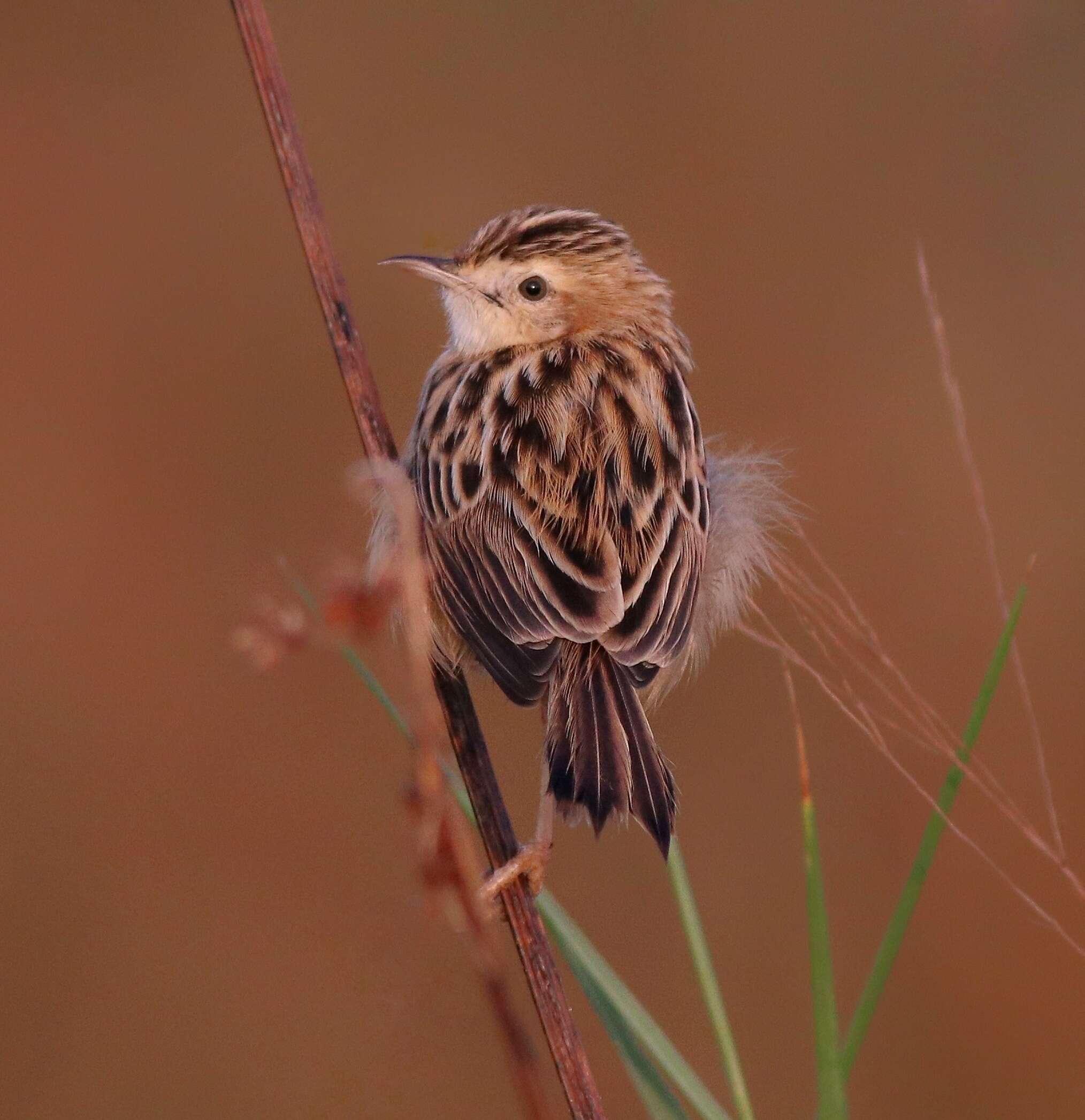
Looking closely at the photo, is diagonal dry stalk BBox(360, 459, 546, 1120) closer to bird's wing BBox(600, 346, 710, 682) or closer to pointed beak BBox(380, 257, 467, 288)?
bird's wing BBox(600, 346, 710, 682)

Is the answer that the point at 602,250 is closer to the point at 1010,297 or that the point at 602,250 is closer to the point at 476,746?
the point at 476,746

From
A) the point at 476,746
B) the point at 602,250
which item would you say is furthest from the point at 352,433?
the point at 476,746

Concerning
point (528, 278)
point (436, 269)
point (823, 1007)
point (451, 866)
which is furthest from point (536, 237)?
point (451, 866)

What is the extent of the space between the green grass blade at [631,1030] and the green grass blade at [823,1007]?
16cm

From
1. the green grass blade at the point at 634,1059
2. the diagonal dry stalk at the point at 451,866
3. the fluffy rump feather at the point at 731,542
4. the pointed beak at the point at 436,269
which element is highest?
the pointed beak at the point at 436,269

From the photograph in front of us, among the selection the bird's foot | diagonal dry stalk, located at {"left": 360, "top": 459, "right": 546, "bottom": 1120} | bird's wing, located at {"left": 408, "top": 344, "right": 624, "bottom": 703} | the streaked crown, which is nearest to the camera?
diagonal dry stalk, located at {"left": 360, "top": 459, "right": 546, "bottom": 1120}

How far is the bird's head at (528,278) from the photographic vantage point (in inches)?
142

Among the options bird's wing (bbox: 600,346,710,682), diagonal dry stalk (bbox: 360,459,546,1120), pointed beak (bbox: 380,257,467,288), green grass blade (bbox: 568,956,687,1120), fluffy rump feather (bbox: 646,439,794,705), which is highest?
pointed beak (bbox: 380,257,467,288)

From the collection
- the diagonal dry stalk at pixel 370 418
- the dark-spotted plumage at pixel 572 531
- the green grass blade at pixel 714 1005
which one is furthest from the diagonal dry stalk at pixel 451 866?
the dark-spotted plumage at pixel 572 531

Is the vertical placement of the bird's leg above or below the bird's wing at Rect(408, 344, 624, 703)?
below

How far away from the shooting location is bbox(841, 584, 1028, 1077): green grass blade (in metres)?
1.97

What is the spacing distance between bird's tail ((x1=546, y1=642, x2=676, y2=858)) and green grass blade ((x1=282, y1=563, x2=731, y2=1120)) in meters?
0.27

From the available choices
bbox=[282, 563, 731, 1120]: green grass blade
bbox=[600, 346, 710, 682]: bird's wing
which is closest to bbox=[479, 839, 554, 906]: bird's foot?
bbox=[282, 563, 731, 1120]: green grass blade

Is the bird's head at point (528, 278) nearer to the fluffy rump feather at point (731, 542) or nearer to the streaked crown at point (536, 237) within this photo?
the streaked crown at point (536, 237)
